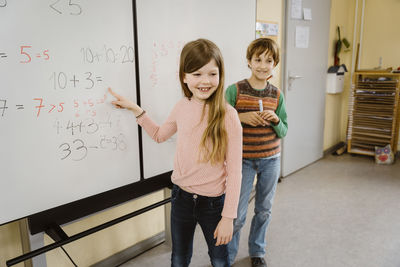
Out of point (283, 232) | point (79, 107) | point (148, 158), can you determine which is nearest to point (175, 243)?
point (148, 158)

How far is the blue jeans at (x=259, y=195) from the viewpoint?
1663 mm

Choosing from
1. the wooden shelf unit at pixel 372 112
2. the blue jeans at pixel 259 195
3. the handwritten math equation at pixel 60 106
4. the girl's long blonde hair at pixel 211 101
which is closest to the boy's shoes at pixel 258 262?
the blue jeans at pixel 259 195

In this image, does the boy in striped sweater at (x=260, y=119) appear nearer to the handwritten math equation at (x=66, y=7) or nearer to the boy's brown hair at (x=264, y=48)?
the boy's brown hair at (x=264, y=48)

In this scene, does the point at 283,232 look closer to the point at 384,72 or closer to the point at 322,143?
the point at 322,143

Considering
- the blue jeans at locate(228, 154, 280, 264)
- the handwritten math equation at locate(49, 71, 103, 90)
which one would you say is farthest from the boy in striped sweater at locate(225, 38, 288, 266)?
the handwritten math equation at locate(49, 71, 103, 90)

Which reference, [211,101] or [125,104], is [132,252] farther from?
[211,101]

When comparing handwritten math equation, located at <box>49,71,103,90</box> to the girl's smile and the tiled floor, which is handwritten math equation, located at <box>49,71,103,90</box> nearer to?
the girl's smile

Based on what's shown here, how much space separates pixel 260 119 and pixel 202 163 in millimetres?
504

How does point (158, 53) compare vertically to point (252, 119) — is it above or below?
above

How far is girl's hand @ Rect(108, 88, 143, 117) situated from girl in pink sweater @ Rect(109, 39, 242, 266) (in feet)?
0.59

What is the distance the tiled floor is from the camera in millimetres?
1913

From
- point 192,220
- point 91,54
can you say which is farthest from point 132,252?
point 91,54

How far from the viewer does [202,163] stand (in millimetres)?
1163

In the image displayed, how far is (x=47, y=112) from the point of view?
115cm
